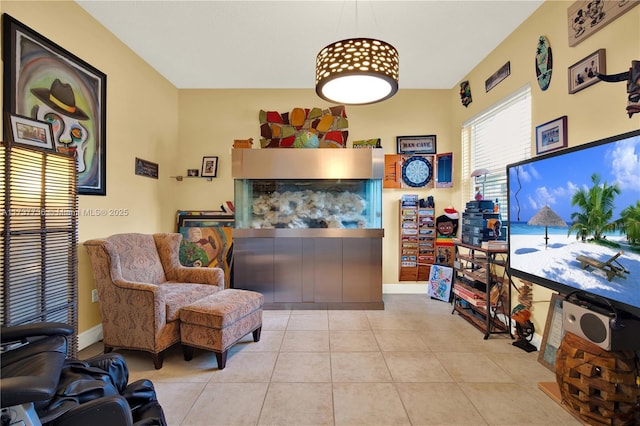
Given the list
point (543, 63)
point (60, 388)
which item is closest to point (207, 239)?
point (60, 388)

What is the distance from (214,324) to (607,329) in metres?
2.36

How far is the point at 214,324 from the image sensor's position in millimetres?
2199

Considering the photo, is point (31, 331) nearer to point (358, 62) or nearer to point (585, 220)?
point (358, 62)

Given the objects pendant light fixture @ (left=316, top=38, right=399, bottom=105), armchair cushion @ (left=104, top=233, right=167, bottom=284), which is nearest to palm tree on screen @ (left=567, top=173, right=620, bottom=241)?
pendant light fixture @ (left=316, top=38, right=399, bottom=105)

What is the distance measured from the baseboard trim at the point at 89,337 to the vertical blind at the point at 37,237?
66cm

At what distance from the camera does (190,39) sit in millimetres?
2992

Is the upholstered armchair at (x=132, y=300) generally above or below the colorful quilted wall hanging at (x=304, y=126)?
below

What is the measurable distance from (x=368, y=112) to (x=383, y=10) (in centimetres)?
162

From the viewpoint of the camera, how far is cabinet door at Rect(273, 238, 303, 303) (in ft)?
11.7

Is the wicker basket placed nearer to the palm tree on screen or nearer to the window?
the palm tree on screen

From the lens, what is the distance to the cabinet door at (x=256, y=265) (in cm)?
358

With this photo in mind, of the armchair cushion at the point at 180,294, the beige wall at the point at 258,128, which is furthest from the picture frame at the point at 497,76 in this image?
the armchair cushion at the point at 180,294

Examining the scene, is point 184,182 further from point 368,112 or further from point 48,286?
point 368,112

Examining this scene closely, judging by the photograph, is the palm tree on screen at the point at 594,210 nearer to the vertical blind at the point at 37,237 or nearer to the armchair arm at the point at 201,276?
the armchair arm at the point at 201,276
